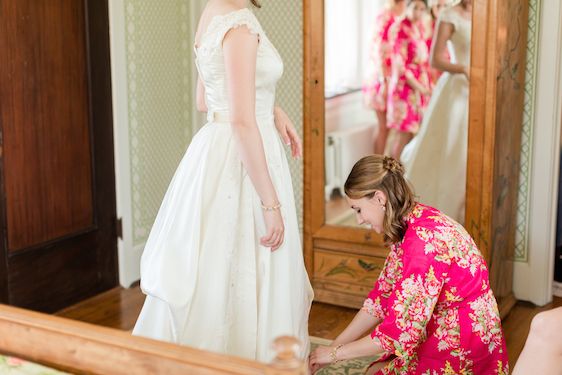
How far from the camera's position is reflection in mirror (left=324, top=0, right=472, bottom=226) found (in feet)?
11.1

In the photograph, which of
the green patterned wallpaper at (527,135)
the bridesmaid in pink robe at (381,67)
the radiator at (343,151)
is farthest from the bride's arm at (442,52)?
the green patterned wallpaper at (527,135)

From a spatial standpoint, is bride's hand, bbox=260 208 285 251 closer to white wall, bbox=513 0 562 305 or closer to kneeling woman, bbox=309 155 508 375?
kneeling woman, bbox=309 155 508 375

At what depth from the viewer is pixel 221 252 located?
2.29 m

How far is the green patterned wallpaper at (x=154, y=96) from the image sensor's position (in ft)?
13.6

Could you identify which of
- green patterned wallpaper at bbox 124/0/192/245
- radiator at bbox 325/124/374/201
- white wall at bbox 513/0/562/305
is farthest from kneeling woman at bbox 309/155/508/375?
green patterned wallpaper at bbox 124/0/192/245

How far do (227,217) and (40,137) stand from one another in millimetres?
1747

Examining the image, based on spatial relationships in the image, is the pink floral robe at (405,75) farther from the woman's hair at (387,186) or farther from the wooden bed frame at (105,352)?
the wooden bed frame at (105,352)

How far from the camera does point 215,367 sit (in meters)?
1.44

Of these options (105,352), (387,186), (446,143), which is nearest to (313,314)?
(446,143)

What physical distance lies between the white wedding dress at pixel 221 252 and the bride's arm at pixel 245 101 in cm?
10

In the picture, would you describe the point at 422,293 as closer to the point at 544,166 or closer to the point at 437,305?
the point at 437,305

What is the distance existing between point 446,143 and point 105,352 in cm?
219

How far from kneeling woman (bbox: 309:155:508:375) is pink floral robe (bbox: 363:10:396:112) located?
136 centimetres

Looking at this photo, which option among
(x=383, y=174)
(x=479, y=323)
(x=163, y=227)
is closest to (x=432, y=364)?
(x=479, y=323)
